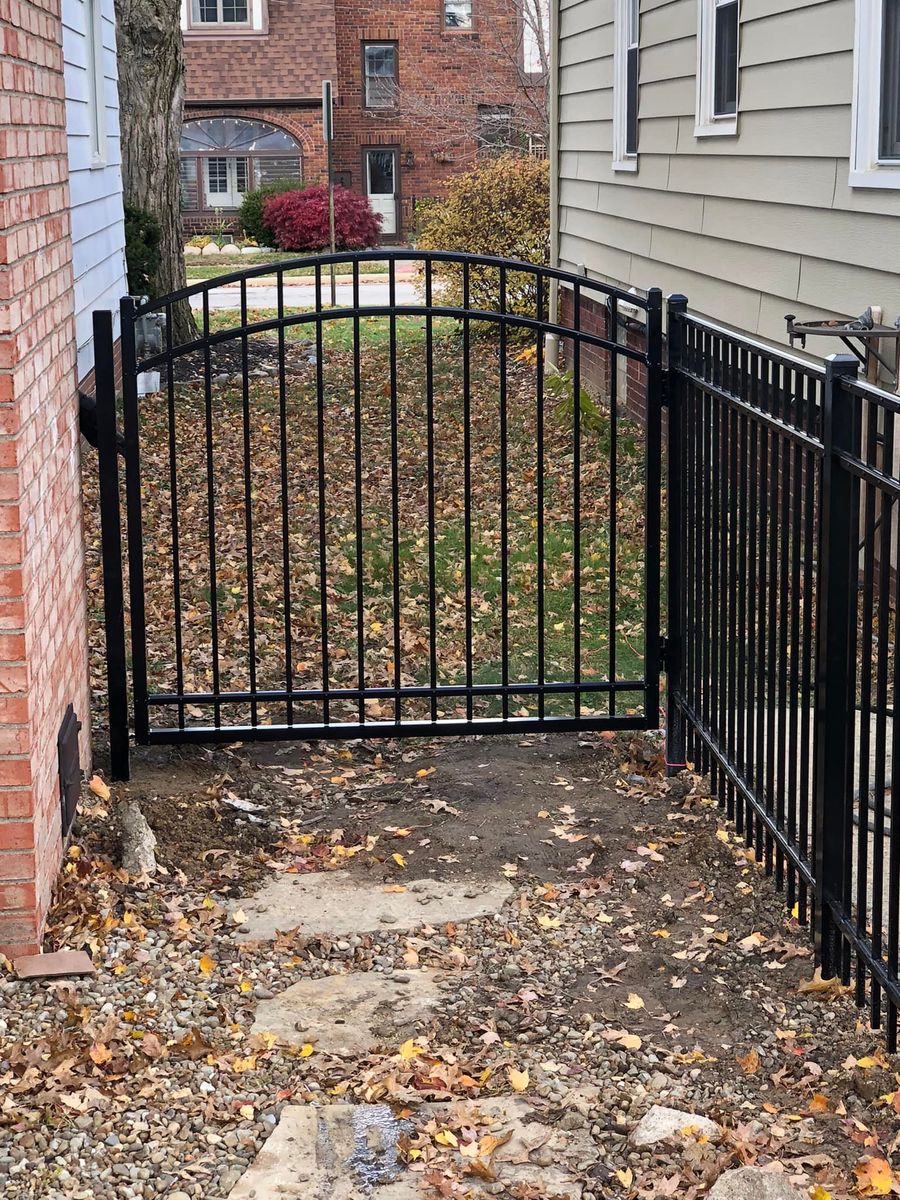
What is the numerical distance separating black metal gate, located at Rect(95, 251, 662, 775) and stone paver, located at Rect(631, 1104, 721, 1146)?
7.83 ft

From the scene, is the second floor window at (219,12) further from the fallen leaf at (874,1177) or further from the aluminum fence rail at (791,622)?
the fallen leaf at (874,1177)

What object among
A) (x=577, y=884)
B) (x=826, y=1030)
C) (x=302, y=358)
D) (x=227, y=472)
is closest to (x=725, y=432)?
(x=577, y=884)

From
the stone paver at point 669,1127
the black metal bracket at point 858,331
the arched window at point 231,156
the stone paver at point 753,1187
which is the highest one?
the arched window at point 231,156

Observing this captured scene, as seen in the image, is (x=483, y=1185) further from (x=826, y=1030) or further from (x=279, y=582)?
(x=279, y=582)

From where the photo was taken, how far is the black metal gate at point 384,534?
17.4ft

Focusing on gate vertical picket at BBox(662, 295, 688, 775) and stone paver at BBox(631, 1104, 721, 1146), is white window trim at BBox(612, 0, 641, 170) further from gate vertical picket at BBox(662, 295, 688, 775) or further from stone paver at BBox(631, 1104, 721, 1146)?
stone paver at BBox(631, 1104, 721, 1146)

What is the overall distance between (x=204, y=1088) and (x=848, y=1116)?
1.39m

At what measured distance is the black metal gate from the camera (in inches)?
209

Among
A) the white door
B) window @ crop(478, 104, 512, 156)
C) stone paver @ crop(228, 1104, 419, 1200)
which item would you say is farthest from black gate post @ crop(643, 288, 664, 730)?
the white door

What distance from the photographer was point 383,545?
365 inches

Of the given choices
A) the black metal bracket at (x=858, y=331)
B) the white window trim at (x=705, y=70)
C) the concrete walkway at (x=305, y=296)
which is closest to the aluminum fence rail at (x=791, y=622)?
the black metal bracket at (x=858, y=331)

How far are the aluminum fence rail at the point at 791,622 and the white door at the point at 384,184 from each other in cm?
3246

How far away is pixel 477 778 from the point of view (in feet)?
18.0

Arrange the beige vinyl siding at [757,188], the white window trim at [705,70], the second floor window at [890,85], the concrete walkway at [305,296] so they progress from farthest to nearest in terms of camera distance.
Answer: the concrete walkway at [305,296], the white window trim at [705,70], the beige vinyl siding at [757,188], the second floor window at [890,85]
